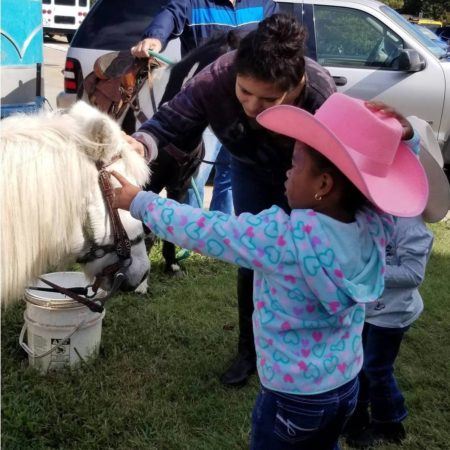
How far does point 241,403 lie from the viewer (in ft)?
8.62

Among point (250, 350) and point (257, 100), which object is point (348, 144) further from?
point (250, 350)

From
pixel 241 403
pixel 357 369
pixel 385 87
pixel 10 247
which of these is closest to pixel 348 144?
pixel 357 369

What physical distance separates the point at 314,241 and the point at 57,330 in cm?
164

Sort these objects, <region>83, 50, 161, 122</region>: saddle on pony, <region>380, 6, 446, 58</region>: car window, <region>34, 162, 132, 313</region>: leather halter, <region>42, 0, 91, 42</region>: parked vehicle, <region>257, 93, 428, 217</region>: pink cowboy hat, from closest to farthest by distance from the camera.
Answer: <region>257, 93, 428, 217</region>: pink cowboy hat, <region>34, 162, 132, 313</region>: leather halter, <region>83, 50, 161, 122</region>: saddle on pony, <region>380, 6, 446, 58</region>: car window, <region>42, 0, 91, 42</region>: parked vehicle

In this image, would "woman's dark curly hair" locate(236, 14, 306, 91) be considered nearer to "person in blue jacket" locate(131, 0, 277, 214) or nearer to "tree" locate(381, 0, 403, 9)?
"person in blue jacket" locate(131, 0, 277, 214)

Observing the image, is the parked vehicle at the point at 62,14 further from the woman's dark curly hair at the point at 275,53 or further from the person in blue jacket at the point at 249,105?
the woman's dark curly hair at the point at 275,53

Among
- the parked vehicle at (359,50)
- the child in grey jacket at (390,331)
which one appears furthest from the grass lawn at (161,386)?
the parked vehicle at (359,50)

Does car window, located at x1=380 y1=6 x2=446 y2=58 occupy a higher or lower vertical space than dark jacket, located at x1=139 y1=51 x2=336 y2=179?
lower

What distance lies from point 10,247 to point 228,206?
91.7 inches

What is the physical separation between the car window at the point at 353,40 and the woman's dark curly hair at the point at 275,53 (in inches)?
151

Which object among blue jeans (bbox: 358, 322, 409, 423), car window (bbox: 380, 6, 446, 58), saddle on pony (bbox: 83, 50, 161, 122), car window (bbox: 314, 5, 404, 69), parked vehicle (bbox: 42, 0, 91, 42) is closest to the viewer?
blue jeans (bbox: 358, 322, 409, 423)

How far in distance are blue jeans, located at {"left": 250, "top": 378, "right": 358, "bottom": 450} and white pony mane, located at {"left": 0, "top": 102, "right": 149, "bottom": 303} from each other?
777 mm

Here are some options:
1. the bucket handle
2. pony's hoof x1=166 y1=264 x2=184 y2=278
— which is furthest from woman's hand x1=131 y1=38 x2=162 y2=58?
pony's hoof x1=166 y1=264 x2=184 y2=278

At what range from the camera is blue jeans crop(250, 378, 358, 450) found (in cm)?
153
